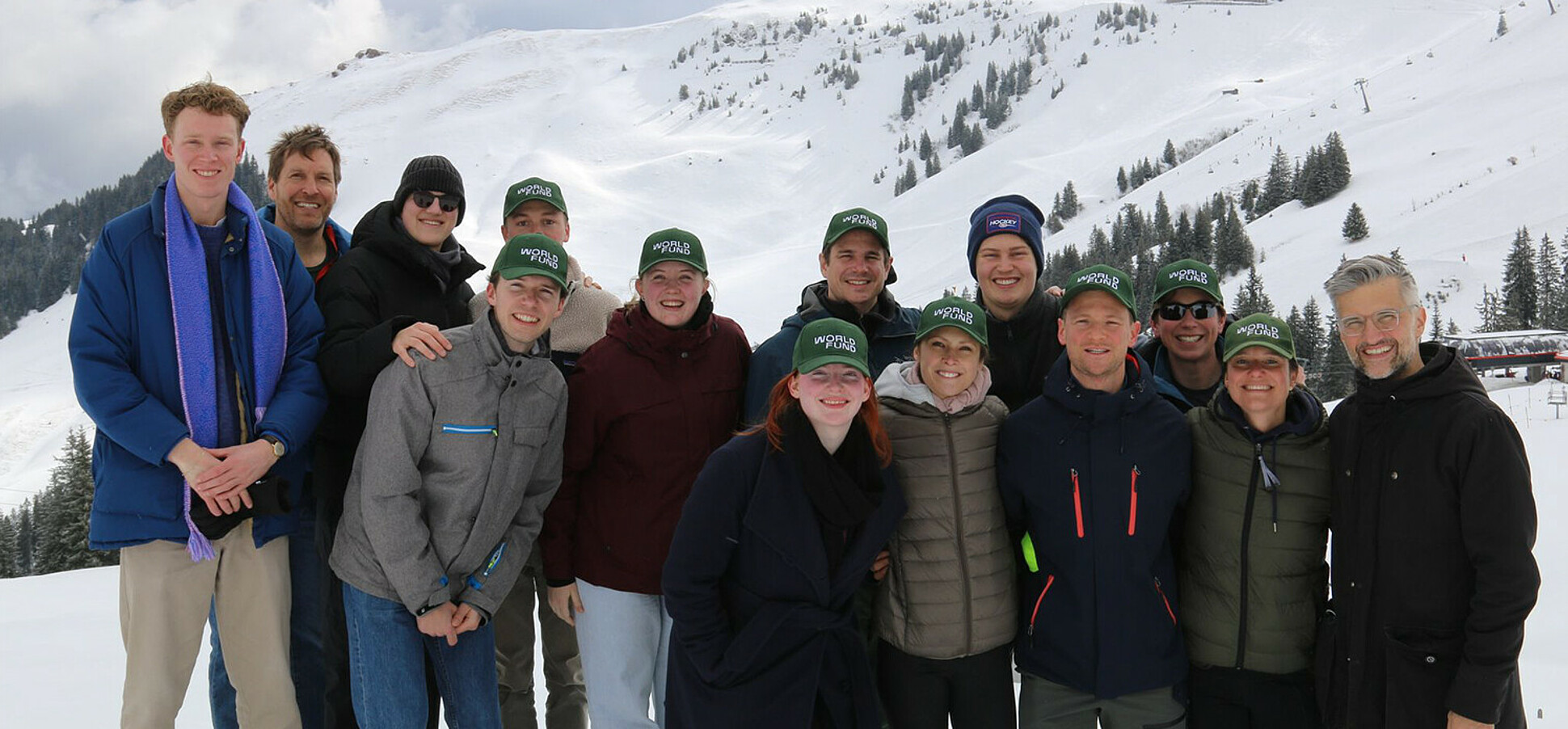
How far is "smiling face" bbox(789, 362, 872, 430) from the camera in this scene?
2.87 metres

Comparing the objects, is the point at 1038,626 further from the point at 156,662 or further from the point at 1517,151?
the point at 1517,151

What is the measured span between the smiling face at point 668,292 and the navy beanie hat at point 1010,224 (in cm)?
124

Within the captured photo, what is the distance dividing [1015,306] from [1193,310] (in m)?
0.74

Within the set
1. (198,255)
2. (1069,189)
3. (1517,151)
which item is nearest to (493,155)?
(1069,189)

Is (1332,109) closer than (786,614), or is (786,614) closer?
(786,614)

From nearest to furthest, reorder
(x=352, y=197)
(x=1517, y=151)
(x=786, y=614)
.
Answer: (x=786, y=614)
(x=1517, y=151)
(x=352, y=197)

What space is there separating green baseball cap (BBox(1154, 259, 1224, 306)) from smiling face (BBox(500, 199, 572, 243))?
8.92 ft

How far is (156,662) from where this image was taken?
2994 mm

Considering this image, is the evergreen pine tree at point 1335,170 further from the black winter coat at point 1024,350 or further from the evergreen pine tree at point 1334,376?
the black winter coat at point 1024,350

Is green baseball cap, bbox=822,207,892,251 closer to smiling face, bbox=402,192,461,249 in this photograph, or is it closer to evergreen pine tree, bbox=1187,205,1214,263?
smiling face, bbox=402,192,461,249

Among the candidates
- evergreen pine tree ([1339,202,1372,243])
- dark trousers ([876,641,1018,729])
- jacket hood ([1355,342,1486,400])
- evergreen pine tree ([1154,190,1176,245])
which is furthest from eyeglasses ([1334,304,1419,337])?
evergreen pine tree ([1154,190,1176,245])

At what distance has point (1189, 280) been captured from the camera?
3.88 m

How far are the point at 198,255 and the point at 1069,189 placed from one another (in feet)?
237

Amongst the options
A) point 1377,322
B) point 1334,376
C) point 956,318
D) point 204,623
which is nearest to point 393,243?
point 204,623
